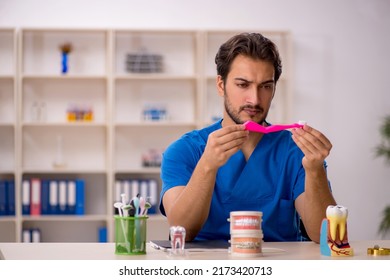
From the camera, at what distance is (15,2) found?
570 cm

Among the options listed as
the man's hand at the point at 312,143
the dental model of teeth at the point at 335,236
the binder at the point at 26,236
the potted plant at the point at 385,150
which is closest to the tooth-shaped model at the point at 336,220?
Result: the dental model of teeth at the point at 335,236

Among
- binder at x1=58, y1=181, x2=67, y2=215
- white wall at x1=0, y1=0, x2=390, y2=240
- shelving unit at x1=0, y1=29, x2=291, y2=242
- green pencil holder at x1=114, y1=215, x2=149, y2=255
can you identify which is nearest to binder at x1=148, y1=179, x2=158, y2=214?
shelving unit at x1=0, y1=29, x2=291, y2=242

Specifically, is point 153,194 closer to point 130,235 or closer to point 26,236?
point 26,236

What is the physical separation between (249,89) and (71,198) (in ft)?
11.2

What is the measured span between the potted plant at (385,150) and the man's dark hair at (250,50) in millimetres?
3270

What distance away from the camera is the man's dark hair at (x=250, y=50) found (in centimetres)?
245

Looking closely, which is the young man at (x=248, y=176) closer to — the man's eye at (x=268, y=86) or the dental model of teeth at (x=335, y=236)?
the man's eye at (x=268, y=86)

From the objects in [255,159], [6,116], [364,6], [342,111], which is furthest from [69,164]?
[255,159]

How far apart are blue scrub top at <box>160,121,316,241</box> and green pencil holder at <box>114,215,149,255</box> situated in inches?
20.6

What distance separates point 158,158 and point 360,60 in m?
1.81

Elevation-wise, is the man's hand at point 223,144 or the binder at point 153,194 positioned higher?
the man's hand at point 223,144

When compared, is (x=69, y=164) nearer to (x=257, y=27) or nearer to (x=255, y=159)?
(x=257, y=27)

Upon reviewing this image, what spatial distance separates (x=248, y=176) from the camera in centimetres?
241

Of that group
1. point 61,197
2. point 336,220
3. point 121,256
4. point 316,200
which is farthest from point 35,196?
point 336,220
